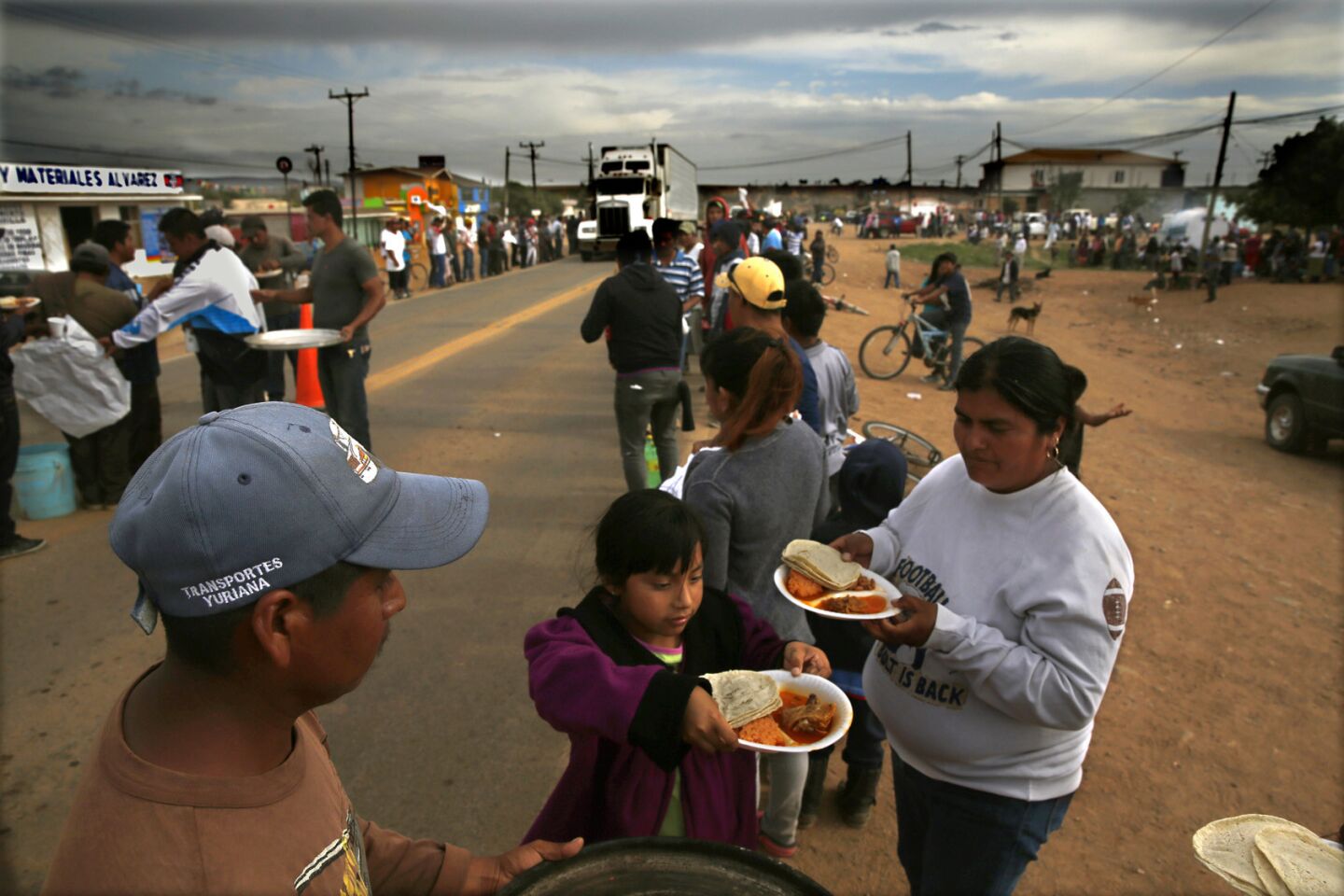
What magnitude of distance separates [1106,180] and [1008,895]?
126835 millimetres

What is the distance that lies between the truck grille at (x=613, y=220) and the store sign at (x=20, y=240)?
19824 millimetres

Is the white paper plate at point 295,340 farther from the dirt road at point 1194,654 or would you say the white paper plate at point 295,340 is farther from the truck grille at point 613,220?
the truck grille at point 613,220

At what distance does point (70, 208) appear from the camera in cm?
1989

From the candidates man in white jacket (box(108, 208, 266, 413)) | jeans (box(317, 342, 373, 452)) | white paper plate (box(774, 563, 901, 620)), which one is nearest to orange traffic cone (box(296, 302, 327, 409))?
man in white jacket (box(108, 208, 266, 413))

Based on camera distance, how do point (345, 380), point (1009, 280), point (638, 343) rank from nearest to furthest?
point (638, 343), point (345, 380), point (1009, 280)

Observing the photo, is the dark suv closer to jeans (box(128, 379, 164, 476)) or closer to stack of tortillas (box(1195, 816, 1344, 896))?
stack of tortillas (box(1195, 816, 1344, 896))

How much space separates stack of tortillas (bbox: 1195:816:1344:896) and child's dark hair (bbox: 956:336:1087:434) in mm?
959

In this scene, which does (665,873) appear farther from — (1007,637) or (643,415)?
(643,415)

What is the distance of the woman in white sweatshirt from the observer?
1948mm

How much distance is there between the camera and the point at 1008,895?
7.39 feet

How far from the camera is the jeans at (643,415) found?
19.5 feet

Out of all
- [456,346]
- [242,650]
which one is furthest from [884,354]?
[242,650]

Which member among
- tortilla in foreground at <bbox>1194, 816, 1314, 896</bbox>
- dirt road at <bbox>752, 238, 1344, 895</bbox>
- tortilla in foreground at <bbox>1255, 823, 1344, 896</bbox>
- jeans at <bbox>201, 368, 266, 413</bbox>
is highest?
tortilla in foreground at <bbox>1255, 823, 1344, 896</bbox>

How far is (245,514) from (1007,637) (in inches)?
70.0
